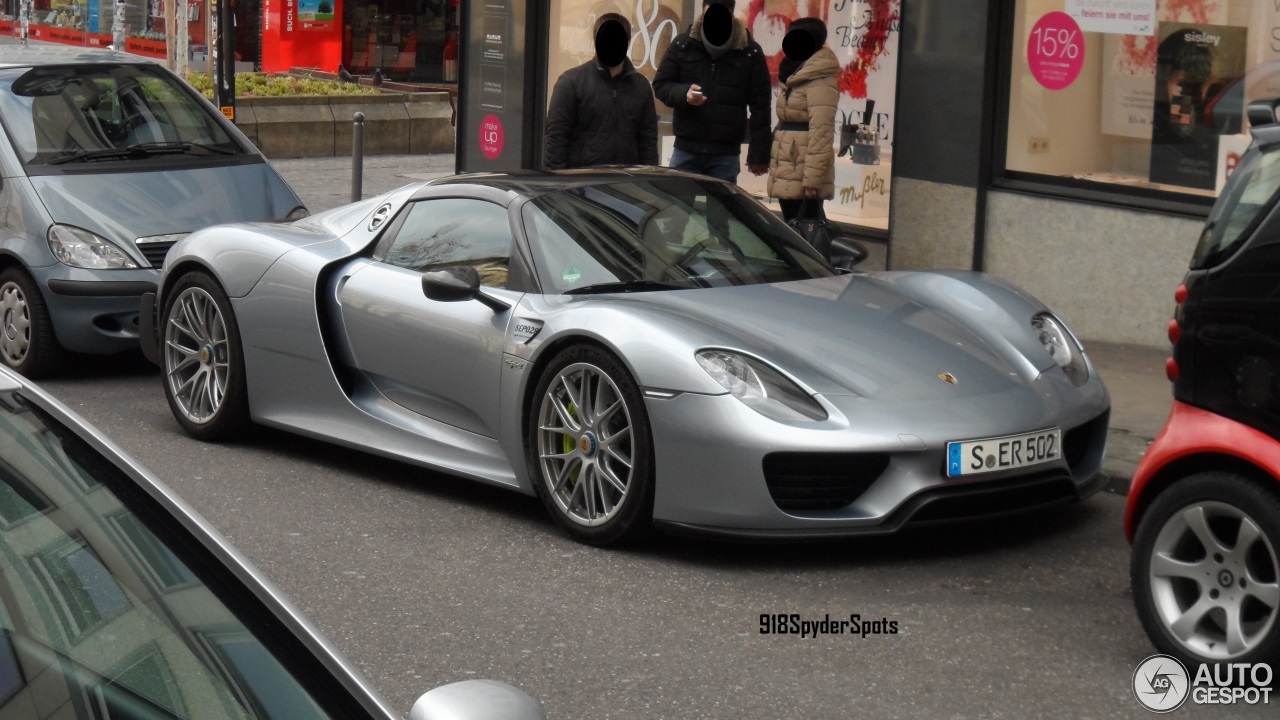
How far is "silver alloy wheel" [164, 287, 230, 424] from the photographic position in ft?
24.7

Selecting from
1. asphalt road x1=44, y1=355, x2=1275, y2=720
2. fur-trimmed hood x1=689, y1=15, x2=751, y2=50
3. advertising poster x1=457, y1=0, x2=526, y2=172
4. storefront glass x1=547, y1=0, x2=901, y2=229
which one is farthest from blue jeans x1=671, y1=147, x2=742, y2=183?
advertising poster x1=457, y1=0, x2=526, y2=172

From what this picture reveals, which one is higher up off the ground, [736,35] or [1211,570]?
[736,35]

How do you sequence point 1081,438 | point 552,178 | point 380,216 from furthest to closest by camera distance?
1. point 380,216
2. point 552,178
3. point 1081,438

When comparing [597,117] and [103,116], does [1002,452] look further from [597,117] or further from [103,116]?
[103,116]

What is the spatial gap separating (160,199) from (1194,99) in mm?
5888

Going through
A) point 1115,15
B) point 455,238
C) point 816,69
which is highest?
point 1115,15

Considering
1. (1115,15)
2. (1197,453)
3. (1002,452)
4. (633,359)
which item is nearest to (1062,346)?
(1002,452)

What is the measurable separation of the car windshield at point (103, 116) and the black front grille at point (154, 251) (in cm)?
84

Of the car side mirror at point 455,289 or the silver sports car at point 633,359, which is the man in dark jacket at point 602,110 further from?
the car side mirror at point 455,289

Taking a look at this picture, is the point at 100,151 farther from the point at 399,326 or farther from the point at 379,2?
the point at 379,2

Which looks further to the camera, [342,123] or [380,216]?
[342,123]

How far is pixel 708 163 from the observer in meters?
10.3

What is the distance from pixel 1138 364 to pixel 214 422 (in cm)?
496

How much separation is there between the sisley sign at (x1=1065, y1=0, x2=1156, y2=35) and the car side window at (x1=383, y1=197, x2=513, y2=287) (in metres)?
5.14
